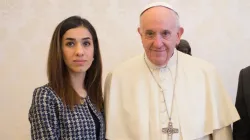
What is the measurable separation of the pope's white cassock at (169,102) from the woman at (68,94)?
0.62ft

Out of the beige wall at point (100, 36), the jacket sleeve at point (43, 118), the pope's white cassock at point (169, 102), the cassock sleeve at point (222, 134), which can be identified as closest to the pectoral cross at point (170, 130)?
the pope's white cassock at point (169, 102)

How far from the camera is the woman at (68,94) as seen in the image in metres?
1.61

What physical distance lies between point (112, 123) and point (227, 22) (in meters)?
1.71

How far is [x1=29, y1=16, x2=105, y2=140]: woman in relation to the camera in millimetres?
1605

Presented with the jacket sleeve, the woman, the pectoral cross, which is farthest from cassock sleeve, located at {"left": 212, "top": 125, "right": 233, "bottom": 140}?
the jacket sleeve

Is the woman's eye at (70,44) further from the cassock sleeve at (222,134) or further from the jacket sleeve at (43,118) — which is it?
the cassock sleeve at (222,134)

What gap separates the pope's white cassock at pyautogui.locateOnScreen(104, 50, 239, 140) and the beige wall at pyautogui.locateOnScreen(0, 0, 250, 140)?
0.88 meters

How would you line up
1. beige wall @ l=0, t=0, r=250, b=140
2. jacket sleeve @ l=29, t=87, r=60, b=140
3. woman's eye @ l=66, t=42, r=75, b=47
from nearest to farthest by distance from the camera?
jacket sleeve @ l=29, t=87, r=60, b=140 → woman's eye @ l=66, t=42, r=75, b=47 → beige wall @ l=0, t=0, r=250, b=140

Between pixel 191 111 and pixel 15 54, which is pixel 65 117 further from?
pixel 15 54

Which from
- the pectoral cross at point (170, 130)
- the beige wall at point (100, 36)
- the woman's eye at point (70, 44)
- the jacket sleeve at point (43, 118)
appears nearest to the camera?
the jacket sleeve at point (43, 118)

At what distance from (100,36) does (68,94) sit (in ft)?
4.25

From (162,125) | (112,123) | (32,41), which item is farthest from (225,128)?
(32,41)

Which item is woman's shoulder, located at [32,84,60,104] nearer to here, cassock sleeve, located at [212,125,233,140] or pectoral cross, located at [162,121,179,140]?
pectoral cross, located at [162,121,179,140]

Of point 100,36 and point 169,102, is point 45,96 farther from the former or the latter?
point 100,36
